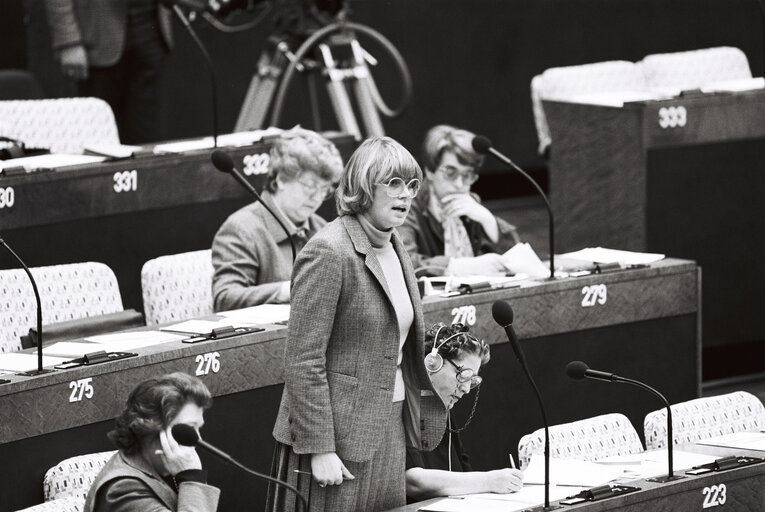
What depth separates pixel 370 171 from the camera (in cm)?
359

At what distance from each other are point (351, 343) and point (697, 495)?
989 millimetres

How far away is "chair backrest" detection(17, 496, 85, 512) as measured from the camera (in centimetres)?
347

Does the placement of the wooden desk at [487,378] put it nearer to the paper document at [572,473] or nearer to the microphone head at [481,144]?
the microphone head at [481,144]

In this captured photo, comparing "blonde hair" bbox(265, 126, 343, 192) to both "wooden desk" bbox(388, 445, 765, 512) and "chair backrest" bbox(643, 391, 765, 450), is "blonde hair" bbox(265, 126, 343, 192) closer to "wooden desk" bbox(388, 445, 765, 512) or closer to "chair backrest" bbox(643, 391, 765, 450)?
"chair backrest" bbox(643, 391, 765, 450)

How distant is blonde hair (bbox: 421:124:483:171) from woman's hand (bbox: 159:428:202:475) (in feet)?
7.57

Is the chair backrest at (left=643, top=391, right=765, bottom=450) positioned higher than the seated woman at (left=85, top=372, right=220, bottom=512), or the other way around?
the seated woman at (left=85, top=372, right=220, bottom=512)

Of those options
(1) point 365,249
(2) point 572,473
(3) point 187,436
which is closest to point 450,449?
(2) point 572,473

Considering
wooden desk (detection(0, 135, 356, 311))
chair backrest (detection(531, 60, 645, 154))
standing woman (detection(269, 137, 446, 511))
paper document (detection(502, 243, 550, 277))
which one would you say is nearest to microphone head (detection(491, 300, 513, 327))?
standing woman (detection(269, 137, 446, 511))

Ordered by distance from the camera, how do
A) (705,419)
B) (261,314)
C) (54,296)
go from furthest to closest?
(54,296), (261,314), (705,419)

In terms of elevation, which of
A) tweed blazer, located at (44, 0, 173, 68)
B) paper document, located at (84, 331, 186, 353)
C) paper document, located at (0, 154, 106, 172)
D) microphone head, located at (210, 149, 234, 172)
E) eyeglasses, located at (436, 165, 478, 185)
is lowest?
paper document, located at (84, 331, 186, 353)

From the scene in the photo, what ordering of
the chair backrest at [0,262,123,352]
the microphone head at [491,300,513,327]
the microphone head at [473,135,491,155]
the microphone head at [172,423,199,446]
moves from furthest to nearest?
1. the microphone head at [473,135,491,155]
2. the chair backrest at [0,262,123,352]
3. the microphone head at [491,300,513,327]
4. the microphone head at [172,423,199,446]

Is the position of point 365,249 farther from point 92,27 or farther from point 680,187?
point 92,27

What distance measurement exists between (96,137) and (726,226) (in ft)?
8.96

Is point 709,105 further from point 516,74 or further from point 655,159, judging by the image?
point 516,74
